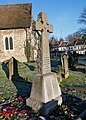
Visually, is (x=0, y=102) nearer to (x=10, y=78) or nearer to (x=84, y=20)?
(x=10, y=78)

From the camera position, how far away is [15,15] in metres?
28.8

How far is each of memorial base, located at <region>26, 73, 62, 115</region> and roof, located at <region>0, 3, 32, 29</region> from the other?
2191 centimetres

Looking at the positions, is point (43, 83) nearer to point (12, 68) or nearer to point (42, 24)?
point (42, 24)

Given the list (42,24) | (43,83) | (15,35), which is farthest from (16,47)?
(43,83)

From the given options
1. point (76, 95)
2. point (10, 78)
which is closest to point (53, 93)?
point (76, 95)

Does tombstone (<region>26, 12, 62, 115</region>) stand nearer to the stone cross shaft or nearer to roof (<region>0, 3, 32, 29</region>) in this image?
the stone cross shaft

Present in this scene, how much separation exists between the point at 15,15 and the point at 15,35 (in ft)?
10.0

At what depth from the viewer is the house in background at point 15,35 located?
1099 inches

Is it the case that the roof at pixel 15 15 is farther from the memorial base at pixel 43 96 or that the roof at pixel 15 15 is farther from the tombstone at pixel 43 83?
the memorial base at pixel 43 96

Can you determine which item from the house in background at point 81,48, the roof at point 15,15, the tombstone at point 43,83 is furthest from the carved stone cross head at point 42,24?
the house in background at point 81,48

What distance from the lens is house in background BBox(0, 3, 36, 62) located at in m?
27.9

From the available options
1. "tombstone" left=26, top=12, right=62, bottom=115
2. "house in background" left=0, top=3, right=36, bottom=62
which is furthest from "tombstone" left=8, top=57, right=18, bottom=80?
"house in background" left=0, top=3, right=36, bottom=62

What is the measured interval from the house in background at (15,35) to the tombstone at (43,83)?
21.8 m

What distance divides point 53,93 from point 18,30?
2284 centimetres
